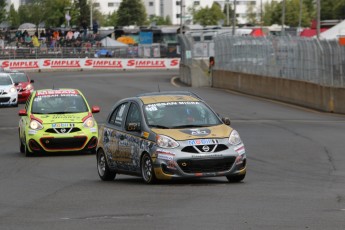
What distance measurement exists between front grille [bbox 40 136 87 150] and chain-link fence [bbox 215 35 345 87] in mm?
15159

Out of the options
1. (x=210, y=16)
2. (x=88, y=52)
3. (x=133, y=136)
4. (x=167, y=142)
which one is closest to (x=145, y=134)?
(x=133, y=136)

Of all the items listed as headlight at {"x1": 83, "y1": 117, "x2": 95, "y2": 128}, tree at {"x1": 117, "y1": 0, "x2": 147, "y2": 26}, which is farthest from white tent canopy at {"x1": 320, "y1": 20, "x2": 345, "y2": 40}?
tree at {"x1": 117, "y1": 0, "x2": 147, "y2": 26}

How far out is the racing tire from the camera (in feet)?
48.5

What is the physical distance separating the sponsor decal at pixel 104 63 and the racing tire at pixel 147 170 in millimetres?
68676

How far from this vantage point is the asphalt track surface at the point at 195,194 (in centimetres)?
1059

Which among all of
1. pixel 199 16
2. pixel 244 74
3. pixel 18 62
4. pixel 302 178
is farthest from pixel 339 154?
pixel 199 16

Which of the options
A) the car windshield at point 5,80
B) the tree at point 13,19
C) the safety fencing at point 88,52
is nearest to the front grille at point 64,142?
the car windshield at point 5,80

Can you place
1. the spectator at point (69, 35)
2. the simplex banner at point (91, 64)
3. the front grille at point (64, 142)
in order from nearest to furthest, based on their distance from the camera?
the front grille at point (64, 142)
the simplex banner at point (91, 64)
the spectator at point (69, 35)

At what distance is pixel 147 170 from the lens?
15039 mm

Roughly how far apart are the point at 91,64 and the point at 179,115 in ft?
226

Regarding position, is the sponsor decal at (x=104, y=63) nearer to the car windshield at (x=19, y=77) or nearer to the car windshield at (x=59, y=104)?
the car windshield at (x=19, y=77)

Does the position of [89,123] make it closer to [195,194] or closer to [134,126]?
[134,126]

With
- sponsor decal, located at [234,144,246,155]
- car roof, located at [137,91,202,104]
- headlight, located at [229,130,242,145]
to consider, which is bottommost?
sponsor decal, located at [234,144,246,155]

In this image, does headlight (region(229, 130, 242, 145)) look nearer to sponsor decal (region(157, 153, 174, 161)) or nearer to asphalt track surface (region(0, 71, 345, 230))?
asphalt track surface (region(0, 71, 345, 230))
